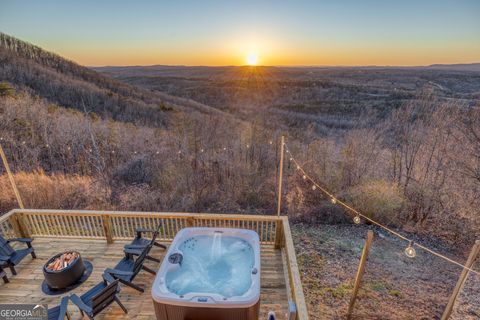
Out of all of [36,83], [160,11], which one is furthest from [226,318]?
[36,83]

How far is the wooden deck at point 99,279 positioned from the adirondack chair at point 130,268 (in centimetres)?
25

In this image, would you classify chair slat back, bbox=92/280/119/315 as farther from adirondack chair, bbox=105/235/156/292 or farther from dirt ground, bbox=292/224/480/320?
dirt ground, bbox=292/224/480/320

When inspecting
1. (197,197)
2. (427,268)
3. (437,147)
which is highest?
(437,147)

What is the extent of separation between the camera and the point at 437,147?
704 centimetres

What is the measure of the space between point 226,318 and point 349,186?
20.4 feet

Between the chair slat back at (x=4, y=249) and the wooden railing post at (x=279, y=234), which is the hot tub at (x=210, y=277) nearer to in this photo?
the wooden railing post at (x=279, y=234)

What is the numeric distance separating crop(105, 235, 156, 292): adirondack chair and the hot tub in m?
0.37

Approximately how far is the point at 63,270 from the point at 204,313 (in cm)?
227

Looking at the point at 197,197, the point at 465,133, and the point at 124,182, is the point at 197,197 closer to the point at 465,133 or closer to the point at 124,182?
Result: the point at 124,182

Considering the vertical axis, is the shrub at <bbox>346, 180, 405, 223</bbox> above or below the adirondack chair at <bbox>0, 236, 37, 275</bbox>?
below

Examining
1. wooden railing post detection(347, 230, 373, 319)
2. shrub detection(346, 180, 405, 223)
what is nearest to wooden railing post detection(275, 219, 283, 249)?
wooden railing post detection(347, 230, 373, 319)

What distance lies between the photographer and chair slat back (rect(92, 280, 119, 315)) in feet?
9.49

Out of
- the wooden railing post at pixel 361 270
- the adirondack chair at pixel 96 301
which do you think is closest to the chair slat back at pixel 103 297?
the adirondack chair at pixel 96 301
